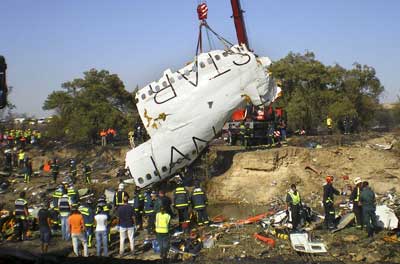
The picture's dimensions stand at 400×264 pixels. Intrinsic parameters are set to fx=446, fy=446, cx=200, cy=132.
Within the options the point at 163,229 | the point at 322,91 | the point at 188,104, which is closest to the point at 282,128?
the point at 188,104

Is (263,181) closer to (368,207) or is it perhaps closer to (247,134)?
(247,134)

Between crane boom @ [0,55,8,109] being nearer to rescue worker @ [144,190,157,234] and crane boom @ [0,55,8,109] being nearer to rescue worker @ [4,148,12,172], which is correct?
rescue worker @ [144,190,157,234]

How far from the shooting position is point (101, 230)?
1390cm

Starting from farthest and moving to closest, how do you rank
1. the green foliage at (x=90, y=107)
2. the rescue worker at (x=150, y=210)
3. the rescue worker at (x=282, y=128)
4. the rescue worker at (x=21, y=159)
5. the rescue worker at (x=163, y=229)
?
the green foliage at (x=90, y=107) < the rescue worker at (x=21, y=159) < the rescue worker at (x=282, y=128) < the rescue worker at (x=150, y=210) < the rescue worker at (x=163, y=229)

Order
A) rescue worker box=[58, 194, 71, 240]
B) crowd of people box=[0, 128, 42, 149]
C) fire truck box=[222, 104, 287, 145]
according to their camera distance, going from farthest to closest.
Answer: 1. crowd of people box=[0, 128, 42, 149]
2. fire truck box=[222, 104, 287, 145]
3. rescue worker box=[58, 194, 71, 240]

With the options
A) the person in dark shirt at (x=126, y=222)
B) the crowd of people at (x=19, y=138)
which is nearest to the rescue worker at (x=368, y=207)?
the person in dark shirt at (x=126, y=222)

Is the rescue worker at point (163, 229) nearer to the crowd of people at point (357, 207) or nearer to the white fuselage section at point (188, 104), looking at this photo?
the crowd of people at point (357, 207)

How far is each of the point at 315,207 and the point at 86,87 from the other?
80.4 ft

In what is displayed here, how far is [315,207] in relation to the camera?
772 inches

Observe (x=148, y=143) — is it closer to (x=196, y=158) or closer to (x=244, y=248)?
(x=196, y=158)

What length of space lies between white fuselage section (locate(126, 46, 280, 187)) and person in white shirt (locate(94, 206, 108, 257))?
6.50 meters

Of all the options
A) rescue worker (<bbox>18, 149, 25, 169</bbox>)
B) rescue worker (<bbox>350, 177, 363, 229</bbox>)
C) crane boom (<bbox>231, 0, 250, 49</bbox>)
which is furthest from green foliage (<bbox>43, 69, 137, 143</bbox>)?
rescue worker (<bbox>350, 177, 363, 229</bbox>)

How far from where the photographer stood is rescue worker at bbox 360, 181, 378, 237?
1387cm

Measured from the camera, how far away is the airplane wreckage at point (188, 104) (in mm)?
20406
